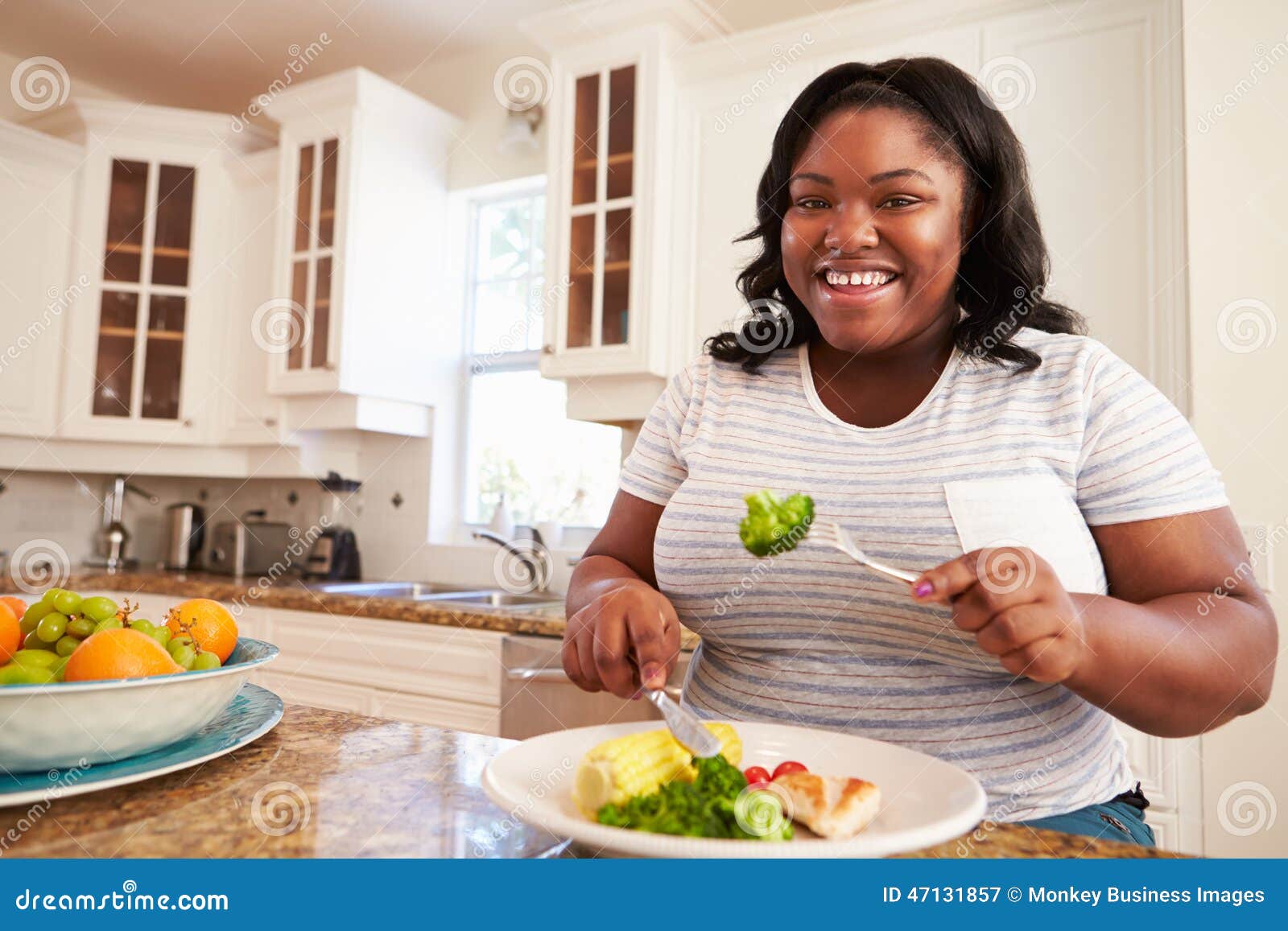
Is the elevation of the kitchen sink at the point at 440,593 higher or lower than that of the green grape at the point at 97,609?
lower

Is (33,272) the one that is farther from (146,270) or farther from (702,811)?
(702,811)

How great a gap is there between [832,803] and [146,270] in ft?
12.2

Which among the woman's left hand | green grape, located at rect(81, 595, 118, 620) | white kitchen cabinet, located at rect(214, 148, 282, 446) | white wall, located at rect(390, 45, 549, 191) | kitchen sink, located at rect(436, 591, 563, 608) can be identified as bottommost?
kitchen sink, located at rect(436, 591, 563, 608)

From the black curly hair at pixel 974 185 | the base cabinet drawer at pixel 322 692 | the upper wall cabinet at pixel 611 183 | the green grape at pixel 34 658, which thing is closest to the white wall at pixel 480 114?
the upper wall cabinet at pixel 611 183

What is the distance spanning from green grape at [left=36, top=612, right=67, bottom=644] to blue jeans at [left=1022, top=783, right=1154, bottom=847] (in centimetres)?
88

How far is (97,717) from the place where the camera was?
71cm

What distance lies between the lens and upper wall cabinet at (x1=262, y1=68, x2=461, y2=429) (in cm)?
316

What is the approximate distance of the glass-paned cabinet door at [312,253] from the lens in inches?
127

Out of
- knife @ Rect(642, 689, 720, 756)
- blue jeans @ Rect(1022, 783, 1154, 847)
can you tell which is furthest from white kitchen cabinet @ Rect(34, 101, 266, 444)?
blue jeans @ Rect(1022, 783, 1154, 847)

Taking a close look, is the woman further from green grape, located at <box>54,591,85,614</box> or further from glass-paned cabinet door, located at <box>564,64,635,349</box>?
glass-paned cabinet door, located at <box>564,64,635,349</box>

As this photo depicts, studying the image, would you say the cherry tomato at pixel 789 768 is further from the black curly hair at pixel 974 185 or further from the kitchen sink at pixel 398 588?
the kitchen sink at pixel 398 588

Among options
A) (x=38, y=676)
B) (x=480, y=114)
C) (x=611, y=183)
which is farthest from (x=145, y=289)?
(x=38, y=676)

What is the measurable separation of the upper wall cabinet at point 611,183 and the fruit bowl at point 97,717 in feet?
6.38
